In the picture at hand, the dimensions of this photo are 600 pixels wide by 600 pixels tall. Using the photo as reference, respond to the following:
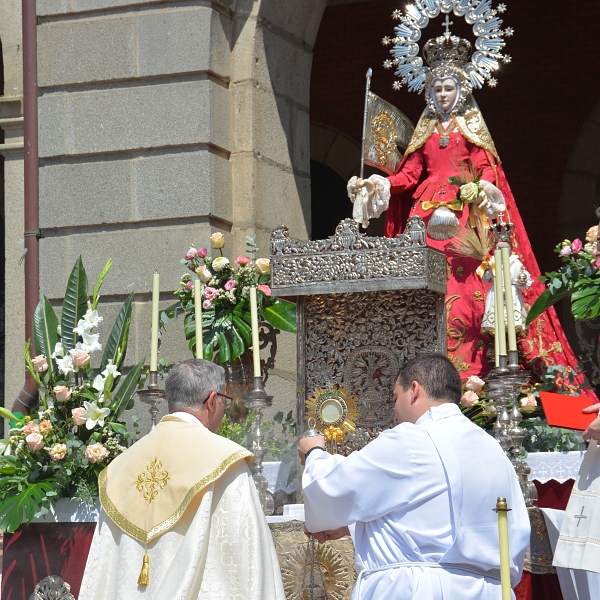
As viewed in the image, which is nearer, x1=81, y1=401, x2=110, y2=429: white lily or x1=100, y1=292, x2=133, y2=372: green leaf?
x1=81, y1=401, x2=110, y2=429: white lily

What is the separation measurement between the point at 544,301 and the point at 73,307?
2111mm

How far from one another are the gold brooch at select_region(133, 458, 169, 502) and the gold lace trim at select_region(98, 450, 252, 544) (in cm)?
9

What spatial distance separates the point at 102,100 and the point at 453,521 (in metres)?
4.25

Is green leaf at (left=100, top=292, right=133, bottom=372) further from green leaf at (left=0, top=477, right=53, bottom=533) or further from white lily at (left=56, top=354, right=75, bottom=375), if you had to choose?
green leaf at (left=0, top=477, right=53, bottom=533)

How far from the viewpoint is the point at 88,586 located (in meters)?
4.11

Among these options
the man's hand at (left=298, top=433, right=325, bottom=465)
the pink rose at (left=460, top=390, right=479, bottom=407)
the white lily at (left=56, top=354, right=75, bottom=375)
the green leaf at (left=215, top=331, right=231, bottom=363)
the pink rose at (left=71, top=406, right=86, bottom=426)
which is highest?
the green leaf at (left=215, top=331, right=231, bottom=363)

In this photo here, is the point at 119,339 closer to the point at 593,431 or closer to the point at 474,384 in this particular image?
the point at 474,384

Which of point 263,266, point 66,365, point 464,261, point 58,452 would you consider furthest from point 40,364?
point 464,261

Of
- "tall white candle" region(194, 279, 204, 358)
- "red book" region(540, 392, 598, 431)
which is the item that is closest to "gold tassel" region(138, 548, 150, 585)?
"tall white candle" region(194, 279, 204, 358)

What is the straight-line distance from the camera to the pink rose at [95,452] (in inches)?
203

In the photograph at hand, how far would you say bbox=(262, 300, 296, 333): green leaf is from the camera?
5.85m

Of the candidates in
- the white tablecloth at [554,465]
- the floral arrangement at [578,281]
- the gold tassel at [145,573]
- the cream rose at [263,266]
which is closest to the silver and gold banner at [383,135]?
the cream rose at [263,266]

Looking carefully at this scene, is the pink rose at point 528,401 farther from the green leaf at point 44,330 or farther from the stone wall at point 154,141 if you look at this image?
the stone wall at point 154,141

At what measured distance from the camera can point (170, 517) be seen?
4008 mm
